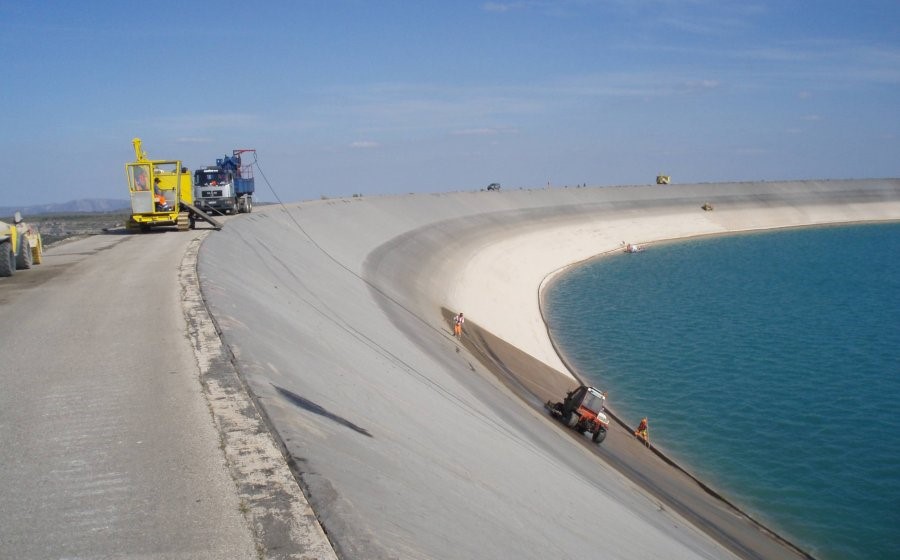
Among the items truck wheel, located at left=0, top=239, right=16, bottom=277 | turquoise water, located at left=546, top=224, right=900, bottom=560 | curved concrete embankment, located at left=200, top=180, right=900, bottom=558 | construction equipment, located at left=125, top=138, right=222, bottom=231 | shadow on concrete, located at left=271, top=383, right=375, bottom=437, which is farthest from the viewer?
construction equipment, located at left=125, top=138, right=222, bottom=231

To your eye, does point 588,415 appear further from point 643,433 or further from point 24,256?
point 24,256

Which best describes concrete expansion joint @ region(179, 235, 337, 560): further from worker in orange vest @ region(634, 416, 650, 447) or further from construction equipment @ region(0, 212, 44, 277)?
worker in orange vest @ region(634, 416, 650, 447)

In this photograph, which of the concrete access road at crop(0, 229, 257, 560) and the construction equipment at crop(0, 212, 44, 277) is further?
the construction equipment at crop(0, 212, 44, 277)

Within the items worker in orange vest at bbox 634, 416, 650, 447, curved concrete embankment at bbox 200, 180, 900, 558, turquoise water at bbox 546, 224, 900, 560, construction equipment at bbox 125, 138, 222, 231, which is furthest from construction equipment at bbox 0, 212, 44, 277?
turquoise water at bbox 546, 224, 900, 560

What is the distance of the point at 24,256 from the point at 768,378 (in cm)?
2274

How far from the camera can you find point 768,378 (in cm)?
2662

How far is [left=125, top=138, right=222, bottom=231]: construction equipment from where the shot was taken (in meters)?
26.3

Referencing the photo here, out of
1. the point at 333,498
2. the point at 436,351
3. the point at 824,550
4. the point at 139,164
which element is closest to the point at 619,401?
the point at 436,351

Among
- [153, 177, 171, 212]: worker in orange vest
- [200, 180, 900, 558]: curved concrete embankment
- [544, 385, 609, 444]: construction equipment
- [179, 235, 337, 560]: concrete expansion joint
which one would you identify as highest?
[153, 177, 171, 212]: worker in orange vest

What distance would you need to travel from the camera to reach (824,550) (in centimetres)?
1555

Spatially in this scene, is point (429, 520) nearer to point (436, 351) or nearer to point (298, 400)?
point (298, 400)

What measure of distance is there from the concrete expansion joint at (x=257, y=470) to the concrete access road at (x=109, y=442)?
10 cm

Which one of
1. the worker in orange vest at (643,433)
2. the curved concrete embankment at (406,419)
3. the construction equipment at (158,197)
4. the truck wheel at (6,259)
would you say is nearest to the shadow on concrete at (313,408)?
the curved concrete embankment at (406,419)

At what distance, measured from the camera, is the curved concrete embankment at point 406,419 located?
23.2ft
